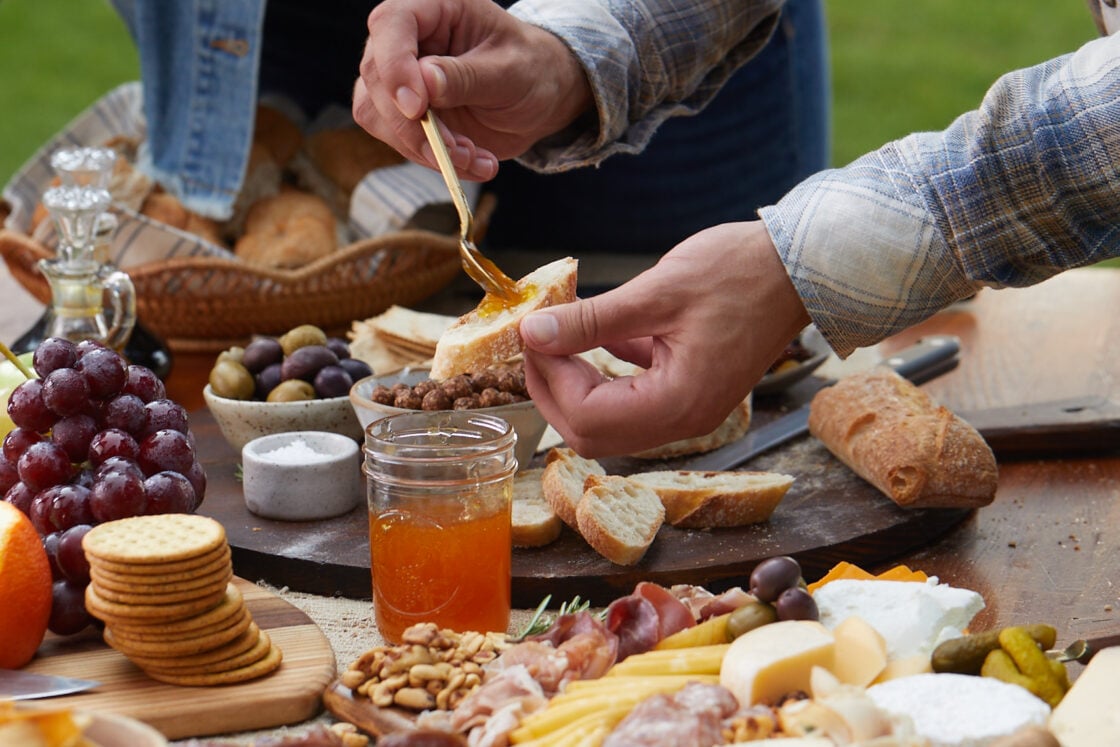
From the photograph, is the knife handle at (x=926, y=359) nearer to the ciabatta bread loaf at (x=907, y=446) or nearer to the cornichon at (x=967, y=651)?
the ciabatta bread loaf at (x=907, y=446)

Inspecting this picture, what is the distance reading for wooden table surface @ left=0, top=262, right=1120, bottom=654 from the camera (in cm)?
170

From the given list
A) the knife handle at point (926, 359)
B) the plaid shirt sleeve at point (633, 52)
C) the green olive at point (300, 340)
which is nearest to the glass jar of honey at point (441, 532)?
the green olive at point (300, 340)

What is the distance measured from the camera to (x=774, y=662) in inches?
49.2

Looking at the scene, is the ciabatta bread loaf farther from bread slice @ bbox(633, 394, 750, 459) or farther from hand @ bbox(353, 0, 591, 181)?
hand @ bbox(353, 0, 591, 181)

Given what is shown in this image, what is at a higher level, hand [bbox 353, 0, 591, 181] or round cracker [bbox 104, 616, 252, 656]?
hand [bbox 353, 0, 591, 181]

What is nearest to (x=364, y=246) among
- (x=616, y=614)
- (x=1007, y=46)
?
(x=616, y=614)

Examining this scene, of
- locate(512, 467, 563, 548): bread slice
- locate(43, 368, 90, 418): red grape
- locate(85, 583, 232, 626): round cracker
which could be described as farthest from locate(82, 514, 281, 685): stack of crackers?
locate(512, 467, 563, 548): bread slice

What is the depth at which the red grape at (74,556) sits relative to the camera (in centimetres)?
150

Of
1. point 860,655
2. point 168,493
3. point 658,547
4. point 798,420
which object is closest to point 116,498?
point 168,493

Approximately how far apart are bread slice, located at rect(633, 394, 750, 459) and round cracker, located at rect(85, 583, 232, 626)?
88 cm

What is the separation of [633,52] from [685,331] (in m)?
0.84

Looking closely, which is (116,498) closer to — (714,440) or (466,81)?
(466,81)

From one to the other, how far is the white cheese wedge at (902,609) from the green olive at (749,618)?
0.06 meters

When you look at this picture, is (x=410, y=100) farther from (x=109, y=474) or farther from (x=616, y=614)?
(x=616, y=614)
